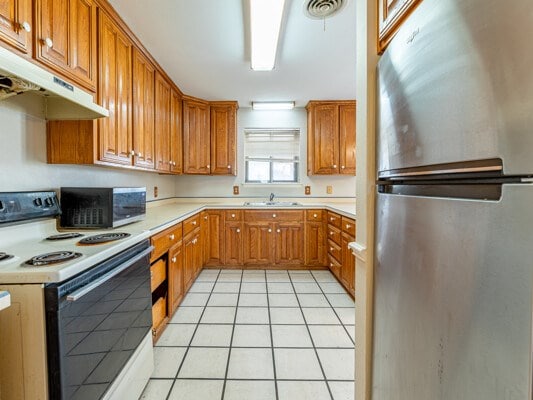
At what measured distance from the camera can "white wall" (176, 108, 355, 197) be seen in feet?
13.5

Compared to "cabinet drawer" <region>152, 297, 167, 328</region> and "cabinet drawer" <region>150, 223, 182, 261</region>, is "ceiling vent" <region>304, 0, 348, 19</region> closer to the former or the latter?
"cabinet drawer" <region>150, 223, 182, 261</region>

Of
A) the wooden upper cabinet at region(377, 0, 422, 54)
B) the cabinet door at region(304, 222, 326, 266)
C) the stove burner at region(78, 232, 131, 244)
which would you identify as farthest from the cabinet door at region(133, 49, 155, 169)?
the cabinet door at region(304, 222, 326, 266)

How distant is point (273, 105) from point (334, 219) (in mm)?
1911

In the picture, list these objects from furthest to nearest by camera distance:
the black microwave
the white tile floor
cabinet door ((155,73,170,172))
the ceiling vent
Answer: cabinet door ((155,73,170,172)) → the ceiling vent → the black microwave → the white tile floor

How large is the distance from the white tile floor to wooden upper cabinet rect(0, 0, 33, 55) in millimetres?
1836

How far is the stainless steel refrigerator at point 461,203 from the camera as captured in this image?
1.37 feet

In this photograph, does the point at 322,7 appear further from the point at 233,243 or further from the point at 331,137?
the point at 233,243

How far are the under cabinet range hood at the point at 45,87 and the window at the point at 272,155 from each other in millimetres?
2809


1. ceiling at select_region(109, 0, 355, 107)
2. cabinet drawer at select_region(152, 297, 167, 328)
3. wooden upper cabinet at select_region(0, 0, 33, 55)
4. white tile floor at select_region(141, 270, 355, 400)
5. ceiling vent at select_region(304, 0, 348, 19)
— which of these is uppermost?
ceiling at select_region(109, 0, 355, 107)

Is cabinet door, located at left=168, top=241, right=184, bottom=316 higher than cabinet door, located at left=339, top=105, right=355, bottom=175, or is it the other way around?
cabinet door, located at left=339, top=105, right=355, bottom=175

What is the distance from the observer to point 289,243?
3.65 meters

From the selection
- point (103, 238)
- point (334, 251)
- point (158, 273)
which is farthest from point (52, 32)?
point (334, 251)

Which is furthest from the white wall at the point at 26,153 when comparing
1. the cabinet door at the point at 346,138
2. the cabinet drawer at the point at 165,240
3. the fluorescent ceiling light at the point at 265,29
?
the cabinet door at the point at 346,138

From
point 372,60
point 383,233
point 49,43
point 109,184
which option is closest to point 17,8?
point 49,43
